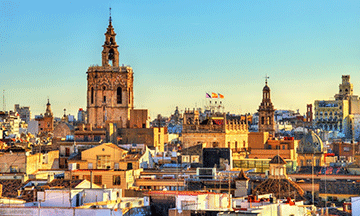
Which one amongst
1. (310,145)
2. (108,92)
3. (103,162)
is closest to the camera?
(103,162)

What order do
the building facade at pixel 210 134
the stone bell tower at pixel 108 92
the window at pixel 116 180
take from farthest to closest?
1. the stone bell tower at pixel 108 92
2. the building facade at pixel 210 134
3. the window at pixel 116 180

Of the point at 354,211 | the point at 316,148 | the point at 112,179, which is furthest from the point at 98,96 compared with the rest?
the point at 354,211

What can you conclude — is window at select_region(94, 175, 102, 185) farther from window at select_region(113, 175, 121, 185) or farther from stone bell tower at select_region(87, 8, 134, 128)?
stone bell tower at select_region(87, 8, 134, 128)

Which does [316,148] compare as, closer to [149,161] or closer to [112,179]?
[149,161]

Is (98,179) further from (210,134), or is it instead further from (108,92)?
(108,92)

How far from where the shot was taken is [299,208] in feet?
127

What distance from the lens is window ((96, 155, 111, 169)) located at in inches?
2514

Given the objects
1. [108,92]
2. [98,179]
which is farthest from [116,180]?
[108,92]

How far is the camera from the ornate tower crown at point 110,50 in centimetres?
9500

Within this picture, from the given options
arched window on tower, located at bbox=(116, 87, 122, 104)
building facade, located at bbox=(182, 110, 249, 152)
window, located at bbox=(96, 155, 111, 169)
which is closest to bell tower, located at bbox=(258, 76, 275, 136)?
building facade, located at bbox=(182, 110, 249, 152)

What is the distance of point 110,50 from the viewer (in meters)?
95.3

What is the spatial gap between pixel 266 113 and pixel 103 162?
63992 mm

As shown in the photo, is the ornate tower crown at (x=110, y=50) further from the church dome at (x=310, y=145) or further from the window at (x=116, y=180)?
the window at (x=116, y=180)

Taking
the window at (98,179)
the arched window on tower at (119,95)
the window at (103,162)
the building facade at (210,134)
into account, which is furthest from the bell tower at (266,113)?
the window at (98,179)
